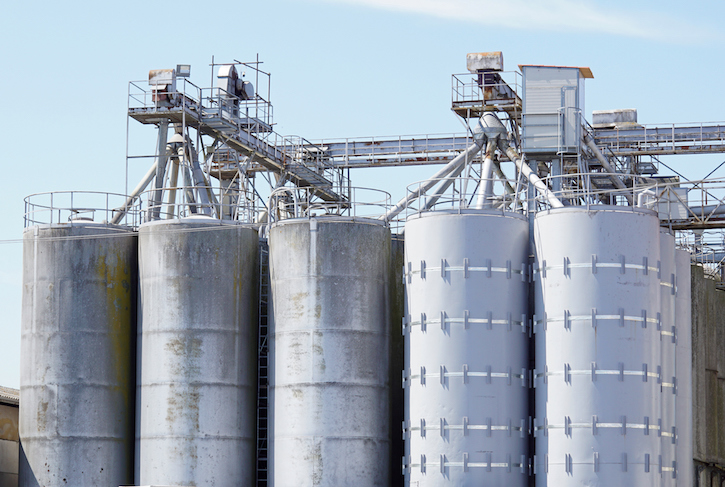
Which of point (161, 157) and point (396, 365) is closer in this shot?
point (396, 365)

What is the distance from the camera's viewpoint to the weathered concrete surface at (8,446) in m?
45.6

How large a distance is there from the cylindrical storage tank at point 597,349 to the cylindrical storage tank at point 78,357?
555 inches

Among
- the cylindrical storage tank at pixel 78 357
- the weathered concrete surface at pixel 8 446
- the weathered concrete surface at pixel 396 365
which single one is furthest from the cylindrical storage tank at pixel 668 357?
the weathered concrete surface at pixel 8 446

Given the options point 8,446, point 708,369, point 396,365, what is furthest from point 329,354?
point 708,369

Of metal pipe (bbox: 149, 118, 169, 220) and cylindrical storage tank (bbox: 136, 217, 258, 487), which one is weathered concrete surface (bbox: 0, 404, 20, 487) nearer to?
cylindrical storage tank (bbox: 136, 217, 258, 487)

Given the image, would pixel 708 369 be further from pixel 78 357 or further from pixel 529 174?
pixel 78 357

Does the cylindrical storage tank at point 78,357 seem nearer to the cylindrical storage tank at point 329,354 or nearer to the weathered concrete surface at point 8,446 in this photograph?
the weathered concrete surface at point 8,446

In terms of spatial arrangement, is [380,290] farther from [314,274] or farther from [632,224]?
[632,224]

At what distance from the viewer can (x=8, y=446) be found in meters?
46.2

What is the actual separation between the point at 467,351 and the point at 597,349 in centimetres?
395

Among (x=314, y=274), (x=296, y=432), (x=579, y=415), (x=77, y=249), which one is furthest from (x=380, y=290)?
(x=77, y=249)

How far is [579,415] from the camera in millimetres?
37094

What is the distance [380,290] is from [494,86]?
51.3 ft

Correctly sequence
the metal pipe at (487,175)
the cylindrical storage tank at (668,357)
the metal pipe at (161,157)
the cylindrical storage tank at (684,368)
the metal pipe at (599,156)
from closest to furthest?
1. the cylindrical storage tank at (668,357)
2. the cylindrical storage tank at (684,368)
3. the metal pipe at (161,157)
4. the metal pipe at (487,175)
5. the metal pipe at (599,156)
